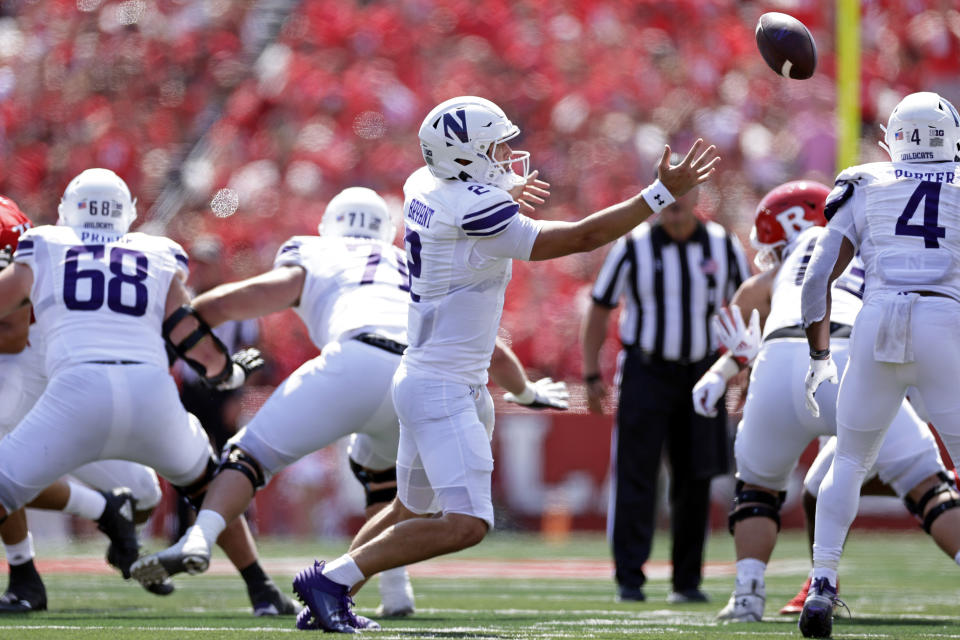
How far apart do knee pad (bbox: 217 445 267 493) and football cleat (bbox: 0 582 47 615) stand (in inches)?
37.1

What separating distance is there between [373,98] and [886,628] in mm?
10665

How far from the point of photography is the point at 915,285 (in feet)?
13.0

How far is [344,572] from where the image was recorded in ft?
12.9

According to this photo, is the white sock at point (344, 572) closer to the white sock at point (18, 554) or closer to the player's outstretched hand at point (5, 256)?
the white sock at point (18, 554)

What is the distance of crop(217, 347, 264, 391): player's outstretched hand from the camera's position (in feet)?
16.3

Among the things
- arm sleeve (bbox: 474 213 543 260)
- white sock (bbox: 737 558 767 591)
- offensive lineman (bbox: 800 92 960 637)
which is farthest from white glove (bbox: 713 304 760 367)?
arm sleeve (bbox: 474 213 543 260)

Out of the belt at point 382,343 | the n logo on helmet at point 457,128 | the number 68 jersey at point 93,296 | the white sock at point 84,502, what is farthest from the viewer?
the white sock at point 84,502

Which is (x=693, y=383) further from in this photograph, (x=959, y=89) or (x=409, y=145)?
(x=959, y=89)

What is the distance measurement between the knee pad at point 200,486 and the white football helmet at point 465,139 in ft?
4.56

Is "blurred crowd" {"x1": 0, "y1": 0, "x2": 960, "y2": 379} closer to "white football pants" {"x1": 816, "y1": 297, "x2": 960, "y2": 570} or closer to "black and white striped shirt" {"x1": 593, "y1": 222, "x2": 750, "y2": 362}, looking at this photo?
"black and white striped shirt" {"x1": 593, "y1": 222, "x2": 750, "y2": 362}

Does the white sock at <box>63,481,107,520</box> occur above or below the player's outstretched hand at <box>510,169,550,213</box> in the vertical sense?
below

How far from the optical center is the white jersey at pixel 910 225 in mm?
3947

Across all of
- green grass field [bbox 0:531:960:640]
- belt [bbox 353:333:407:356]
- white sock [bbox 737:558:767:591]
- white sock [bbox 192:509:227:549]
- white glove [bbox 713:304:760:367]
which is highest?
white glove [bbox 713:304:760:367]

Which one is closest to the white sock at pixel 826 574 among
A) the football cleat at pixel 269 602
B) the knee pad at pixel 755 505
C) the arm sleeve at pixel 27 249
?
the knee pad at pixel 755 505
